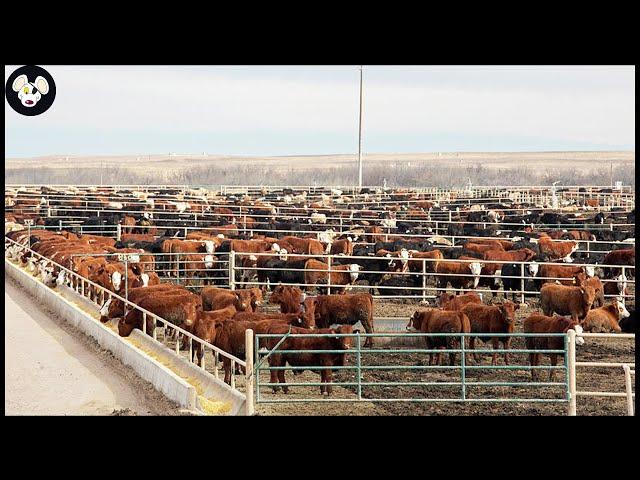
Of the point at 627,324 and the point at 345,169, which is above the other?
the point at 345,169

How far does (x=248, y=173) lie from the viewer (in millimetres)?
124625

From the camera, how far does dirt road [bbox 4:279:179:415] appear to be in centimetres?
1077

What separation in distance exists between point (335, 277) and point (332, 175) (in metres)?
105

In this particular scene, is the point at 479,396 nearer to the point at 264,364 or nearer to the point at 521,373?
the point at 521,373

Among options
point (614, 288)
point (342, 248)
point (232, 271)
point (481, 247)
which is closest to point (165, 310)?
point (232, 271)

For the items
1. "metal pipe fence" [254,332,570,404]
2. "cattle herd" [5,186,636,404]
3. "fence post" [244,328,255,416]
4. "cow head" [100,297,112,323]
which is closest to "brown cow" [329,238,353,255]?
"cattle herd" [5,186,636,404]

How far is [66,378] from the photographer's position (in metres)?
12.2

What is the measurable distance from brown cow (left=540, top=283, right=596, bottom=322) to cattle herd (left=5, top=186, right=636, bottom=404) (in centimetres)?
2

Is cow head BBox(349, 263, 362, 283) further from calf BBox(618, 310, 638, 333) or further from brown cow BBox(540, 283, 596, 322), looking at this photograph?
calf BBox(618, 310, 638, 333)

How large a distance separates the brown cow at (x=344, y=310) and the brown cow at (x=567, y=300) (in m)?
3.01

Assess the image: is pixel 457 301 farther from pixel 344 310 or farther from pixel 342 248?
pixel 342 248

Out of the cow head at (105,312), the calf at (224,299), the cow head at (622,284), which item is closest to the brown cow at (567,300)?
the cow head at (622,284)
